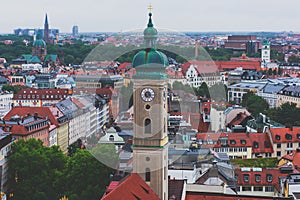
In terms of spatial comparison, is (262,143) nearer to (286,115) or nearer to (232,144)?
(232,144)

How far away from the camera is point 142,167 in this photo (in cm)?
2805

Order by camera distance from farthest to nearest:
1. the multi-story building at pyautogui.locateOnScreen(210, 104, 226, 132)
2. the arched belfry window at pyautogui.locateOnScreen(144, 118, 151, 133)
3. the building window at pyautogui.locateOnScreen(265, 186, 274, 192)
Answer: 1. the multi-story building at pyautogui.locateOnScreen(210, 104, 226, 132)
2. the building window at pyautogui.locateOnScreen(265, 186, 274, 192)
3. the arched belfry window at pyautogui.locateOnScreen(144, 118, 151, 133)

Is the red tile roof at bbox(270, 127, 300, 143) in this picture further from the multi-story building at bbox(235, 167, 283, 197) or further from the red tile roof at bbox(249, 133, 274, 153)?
the multi-story building at bbox(235, 167, 283, 197)

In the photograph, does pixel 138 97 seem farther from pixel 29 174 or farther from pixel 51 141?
pixel 51 141

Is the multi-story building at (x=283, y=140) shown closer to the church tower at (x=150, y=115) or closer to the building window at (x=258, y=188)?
the building window at (x=258, y=188)

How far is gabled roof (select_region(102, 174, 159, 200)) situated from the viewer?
81.4 ft

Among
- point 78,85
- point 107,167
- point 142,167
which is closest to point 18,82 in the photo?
point 78,85

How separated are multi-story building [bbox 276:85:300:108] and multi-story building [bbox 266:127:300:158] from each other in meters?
27.7

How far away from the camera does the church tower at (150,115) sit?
90.3ft

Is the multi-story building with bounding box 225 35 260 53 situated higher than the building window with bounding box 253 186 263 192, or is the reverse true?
the multi-story building with bounding box 225 35 260 53

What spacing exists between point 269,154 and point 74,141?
64.6 ft

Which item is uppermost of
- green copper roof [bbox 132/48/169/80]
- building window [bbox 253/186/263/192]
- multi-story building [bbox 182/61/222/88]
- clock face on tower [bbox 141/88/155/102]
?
green copper roof [bbox 132/48/169/80]

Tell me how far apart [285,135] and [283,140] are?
0.55 meters

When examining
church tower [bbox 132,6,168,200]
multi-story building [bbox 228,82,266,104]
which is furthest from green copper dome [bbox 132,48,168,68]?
multi-story building [bbox 228,82,266,104]
